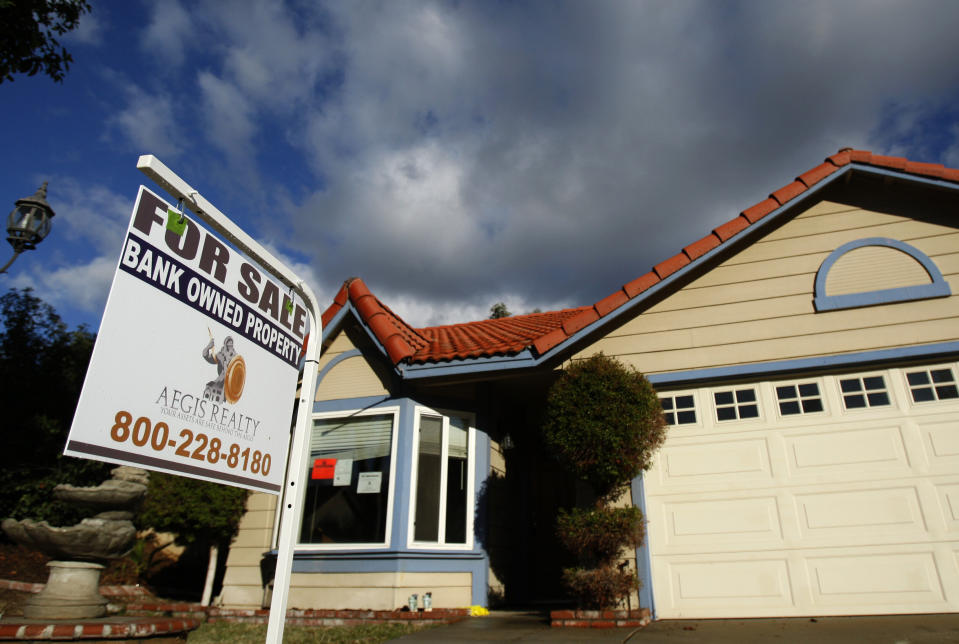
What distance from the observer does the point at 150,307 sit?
2344mm

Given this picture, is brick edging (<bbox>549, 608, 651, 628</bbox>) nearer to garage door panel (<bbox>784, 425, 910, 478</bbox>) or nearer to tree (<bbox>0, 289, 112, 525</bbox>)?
garage door panel (<bbox>784, 425, 910, 478</bbox>)

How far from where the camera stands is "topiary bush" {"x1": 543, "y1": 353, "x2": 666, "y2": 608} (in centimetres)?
597

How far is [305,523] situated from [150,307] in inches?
258

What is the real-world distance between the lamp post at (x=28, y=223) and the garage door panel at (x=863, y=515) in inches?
356

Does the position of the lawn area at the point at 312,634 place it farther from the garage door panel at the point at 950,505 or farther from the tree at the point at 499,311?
the tree at the point at 499,311

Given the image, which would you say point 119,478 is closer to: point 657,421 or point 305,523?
point 305,523

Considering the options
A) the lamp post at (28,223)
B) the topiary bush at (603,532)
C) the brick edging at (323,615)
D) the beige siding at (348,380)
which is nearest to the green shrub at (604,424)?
the topiary bush at (603,532)

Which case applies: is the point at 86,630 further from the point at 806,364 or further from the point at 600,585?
the point at 806,364

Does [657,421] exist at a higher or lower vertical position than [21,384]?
lower

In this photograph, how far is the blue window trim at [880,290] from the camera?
6742mm

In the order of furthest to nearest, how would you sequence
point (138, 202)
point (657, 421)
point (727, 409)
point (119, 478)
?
point (727, 409) < point (657, 421) < point (119, 478) < point (138, 202)

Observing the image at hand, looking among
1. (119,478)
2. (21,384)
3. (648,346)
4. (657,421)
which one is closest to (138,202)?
(119,478)

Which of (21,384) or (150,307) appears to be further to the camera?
(21,384)

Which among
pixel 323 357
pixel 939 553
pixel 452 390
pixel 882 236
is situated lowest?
pixel 939 553
